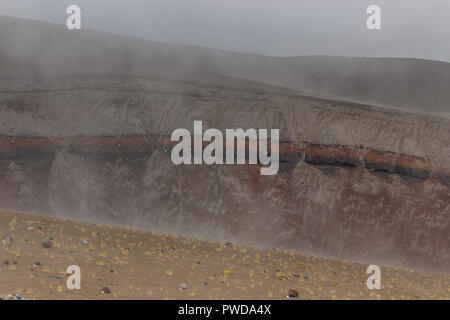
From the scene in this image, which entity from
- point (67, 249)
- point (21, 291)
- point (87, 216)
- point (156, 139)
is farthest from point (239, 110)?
point (21, 291)

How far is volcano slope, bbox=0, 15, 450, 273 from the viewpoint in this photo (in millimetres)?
43906

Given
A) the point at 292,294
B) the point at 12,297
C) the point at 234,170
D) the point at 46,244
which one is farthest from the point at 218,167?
the point at 12,297

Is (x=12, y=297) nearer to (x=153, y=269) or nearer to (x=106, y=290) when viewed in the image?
(x=106, y=290)

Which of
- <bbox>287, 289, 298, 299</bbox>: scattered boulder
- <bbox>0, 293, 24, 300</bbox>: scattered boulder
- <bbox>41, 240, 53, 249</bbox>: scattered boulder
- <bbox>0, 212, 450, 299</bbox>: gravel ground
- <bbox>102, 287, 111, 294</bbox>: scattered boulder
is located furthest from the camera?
<bbox>41, 240, 53, 249</bbox>: scattered boulder

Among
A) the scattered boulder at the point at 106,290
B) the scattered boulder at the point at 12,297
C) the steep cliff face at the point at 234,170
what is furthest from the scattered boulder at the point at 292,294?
the steep cliff face at the point at 234,170

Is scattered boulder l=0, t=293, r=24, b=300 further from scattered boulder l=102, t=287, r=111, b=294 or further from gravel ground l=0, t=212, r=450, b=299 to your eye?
scattered boulder l=102, t=287, r=111, b=294

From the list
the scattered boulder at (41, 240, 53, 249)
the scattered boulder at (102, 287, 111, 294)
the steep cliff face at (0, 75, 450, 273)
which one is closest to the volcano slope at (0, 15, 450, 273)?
the steep cliff face at (0, 75, 450, 273)

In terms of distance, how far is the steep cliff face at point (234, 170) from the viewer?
43.9m

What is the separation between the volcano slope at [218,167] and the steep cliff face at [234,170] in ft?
0.31

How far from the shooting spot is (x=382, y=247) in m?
44.3

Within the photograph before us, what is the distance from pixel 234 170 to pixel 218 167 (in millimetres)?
1285

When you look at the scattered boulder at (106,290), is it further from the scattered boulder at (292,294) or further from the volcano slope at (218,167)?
the volcano slope at (218,167)

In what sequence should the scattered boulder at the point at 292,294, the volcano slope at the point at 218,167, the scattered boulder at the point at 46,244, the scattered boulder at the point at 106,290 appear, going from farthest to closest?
the volcano slope at the point at 218,167 → the scattered boulder at the point at 46,244 → the scattered boulder at the point at 292,294 → the scattered boulder at the point at 106,290

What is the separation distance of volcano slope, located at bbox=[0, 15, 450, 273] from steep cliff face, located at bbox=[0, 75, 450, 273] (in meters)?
0.09
